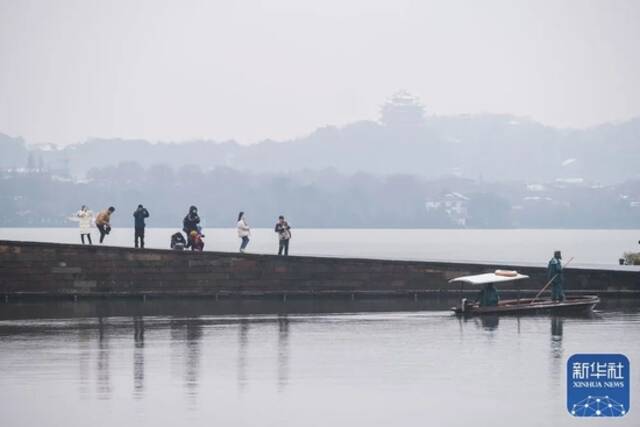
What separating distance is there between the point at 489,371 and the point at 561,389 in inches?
121

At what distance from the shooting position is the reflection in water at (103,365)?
32969 millimetres

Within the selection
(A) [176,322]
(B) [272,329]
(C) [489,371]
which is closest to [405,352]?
(C) [489,371]

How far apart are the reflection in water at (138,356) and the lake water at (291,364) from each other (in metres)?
0.05

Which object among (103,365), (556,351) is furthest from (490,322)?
(103,365)

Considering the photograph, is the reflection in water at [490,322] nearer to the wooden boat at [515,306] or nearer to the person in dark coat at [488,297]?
the wooden boat at [515,306]

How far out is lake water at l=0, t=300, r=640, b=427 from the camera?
3034 centimetres

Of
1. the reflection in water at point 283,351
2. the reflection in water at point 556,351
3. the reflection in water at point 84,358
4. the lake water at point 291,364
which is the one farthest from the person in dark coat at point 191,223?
the reflection in water at point 556,351

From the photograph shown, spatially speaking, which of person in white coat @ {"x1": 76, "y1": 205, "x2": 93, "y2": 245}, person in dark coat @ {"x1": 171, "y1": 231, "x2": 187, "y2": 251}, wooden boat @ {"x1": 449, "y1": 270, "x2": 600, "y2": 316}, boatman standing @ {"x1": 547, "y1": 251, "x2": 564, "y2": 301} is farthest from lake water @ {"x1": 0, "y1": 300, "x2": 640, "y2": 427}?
person in white coat @ {"x1": 76, "y1": 205, "x2": 93, "y2": 245}

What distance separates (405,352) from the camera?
3947cm

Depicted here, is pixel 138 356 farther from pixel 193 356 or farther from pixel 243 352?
pixel 243 352

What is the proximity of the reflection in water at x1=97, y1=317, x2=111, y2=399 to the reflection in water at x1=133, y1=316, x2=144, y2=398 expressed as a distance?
0.58m

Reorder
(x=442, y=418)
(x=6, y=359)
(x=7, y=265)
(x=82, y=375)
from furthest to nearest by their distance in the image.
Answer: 1. (x=7, y=265)
2. (x=6, y=359)
3. (x=82, y=375)
4. (x=442, y=418)

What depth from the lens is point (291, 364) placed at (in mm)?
37312

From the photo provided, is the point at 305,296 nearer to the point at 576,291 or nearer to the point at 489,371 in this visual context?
the point at 576,291
